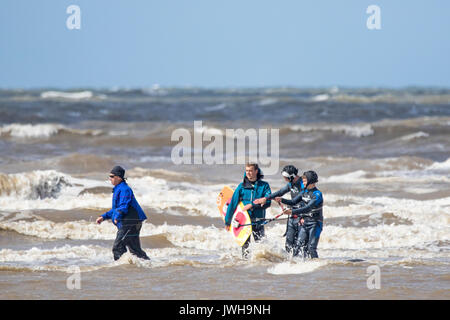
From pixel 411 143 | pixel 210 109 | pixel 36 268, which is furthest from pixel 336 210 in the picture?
pixel 210 109

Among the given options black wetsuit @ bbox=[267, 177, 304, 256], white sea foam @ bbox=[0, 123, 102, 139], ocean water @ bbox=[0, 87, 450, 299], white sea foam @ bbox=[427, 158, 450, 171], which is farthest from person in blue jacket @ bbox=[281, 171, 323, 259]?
white sea foam @ bbox=[0, 123, 102, 139]

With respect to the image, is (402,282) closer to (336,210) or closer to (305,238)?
(305,238)

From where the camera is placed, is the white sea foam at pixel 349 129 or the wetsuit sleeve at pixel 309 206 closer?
the wetsuit sleeve at pixel 309 206

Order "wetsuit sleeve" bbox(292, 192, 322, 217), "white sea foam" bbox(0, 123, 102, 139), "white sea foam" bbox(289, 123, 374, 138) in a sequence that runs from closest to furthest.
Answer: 1. "wetsuit sleeve" bbox(292, 192, 322, 217)
2. "white sea foam" bbox(0, 123, 102, 139)
3. "white sea foam" bbox(289, 123, 374, 138)

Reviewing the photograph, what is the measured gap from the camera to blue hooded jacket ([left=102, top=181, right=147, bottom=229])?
349 inches

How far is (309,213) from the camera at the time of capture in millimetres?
9203

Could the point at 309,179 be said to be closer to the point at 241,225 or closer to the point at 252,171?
the point at 252,171

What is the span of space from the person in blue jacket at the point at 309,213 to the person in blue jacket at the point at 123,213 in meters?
1.82

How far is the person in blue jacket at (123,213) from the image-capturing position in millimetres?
8867

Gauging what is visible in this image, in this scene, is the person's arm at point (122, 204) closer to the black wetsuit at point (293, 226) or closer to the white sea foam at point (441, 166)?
the black wetsuit at point (293, 226)

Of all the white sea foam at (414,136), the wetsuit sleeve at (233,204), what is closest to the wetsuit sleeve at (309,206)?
the wetsuit sleeve at (233,204)

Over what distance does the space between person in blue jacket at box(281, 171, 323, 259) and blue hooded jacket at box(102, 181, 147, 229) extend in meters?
1.82

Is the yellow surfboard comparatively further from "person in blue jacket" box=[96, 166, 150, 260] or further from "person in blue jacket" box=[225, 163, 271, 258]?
"person in blue jacket" box=[96, 166, 150, 260]
